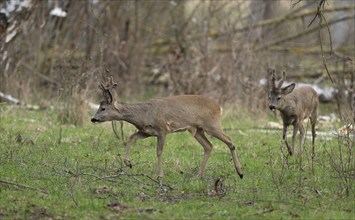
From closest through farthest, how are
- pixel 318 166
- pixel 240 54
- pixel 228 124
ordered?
pixel 318 166, pixel 228 124, pixel 240 54

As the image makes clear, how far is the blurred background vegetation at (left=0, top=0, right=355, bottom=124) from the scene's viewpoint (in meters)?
19.2

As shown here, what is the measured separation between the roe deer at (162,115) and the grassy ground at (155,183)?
0.52 m

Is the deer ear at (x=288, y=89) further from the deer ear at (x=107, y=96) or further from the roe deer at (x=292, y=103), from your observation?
the deer ear at (x=107, y=96)

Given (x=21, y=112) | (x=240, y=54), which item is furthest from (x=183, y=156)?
(x=240, y=54)

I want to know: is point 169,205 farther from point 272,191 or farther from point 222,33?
point 222,33

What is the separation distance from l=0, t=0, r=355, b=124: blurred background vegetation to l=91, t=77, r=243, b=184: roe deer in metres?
7.44

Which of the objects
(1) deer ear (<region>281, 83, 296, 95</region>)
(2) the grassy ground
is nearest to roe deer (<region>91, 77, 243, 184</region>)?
(2) the grassy ground

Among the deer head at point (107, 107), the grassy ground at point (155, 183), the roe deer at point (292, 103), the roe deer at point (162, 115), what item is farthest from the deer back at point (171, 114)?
the roe deer at point (292, 103)

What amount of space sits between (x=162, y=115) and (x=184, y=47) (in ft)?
44.4

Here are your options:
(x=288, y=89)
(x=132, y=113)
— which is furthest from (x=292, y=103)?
(x=132, y=113)

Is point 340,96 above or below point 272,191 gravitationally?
above

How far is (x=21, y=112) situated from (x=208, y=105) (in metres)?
7.43

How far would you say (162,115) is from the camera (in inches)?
384

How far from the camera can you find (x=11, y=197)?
8062 millimetres
